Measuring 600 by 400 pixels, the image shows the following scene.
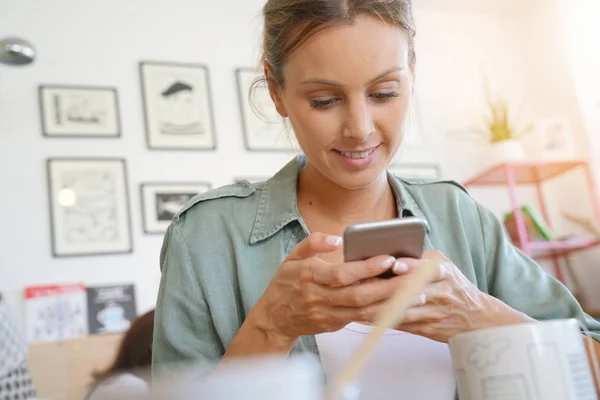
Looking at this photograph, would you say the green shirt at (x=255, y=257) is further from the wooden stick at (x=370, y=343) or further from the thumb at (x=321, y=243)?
the wooden stick at (x=370, y=343)

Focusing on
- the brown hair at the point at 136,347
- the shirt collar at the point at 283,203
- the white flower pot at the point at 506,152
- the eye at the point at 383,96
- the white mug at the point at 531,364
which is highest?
the white flower pot at the point at 506,152

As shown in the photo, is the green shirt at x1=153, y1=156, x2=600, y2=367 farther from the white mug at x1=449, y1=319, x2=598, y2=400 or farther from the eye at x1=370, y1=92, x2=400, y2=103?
the white mug at x1=449, y1=319, x2=598, y2=400

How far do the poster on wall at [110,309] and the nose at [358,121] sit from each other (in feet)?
6.42

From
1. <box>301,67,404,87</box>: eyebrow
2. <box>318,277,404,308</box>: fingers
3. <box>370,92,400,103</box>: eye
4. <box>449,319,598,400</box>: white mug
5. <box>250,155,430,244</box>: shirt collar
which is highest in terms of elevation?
<box>301,67,404,87</box>: eyebrow

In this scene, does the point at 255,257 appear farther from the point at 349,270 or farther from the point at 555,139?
the point at 555,139

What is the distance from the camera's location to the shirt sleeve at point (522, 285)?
0.94m

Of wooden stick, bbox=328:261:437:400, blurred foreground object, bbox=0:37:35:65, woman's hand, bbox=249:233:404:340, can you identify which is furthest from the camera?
blurred foreground object, bbox=0:37:35:65

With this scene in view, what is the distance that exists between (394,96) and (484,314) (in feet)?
1.26

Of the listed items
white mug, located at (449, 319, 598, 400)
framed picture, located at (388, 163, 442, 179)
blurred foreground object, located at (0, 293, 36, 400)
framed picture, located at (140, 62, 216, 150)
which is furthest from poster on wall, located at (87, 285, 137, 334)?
white mug, located at (449, 319, 598, 400)

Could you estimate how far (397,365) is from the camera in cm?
94

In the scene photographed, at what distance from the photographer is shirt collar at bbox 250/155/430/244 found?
1051 mm

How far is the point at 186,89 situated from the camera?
3002 millimetres

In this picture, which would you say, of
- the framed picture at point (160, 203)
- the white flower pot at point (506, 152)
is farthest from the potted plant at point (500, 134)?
the framed picture at point (160, 203)

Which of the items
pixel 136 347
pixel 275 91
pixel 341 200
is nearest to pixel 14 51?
pixel 136 347
